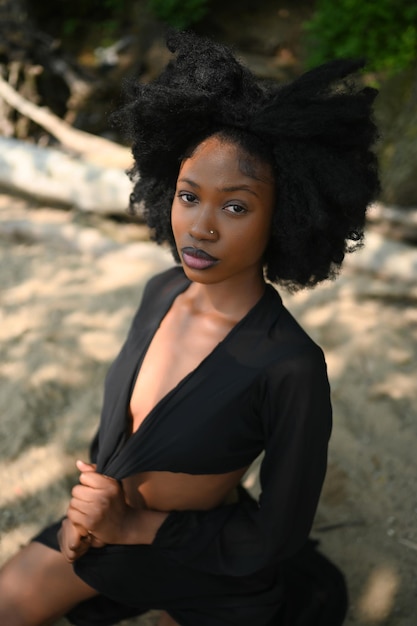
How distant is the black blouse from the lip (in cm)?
25

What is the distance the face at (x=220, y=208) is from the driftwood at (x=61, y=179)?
301 centimetres

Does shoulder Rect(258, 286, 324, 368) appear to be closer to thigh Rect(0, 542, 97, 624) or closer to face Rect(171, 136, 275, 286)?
face Rect(171, 136, 275, 286)

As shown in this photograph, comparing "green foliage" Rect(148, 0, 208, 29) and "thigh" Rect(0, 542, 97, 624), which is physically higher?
"green foliage" Rect(148, 0, 208, 29)

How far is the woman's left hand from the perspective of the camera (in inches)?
66.0

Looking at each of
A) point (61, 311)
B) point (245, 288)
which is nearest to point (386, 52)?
point (61, 311)

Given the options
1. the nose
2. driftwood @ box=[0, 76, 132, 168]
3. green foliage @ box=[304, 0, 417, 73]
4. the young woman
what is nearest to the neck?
the young woman

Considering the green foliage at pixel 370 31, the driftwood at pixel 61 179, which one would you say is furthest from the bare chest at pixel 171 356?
the green foliage at pixel 370 31

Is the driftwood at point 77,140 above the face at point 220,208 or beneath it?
above

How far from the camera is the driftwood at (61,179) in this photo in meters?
4.51

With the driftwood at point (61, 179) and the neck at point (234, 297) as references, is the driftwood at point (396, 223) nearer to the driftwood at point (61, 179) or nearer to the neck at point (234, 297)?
the driftwood at point (61, 179)

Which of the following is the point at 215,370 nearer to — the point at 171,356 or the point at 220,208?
the point at 171,356

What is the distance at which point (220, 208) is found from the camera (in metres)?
1.46

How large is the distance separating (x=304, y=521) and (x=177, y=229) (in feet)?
2.72

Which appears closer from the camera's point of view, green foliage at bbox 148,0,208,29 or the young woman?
the young woman
